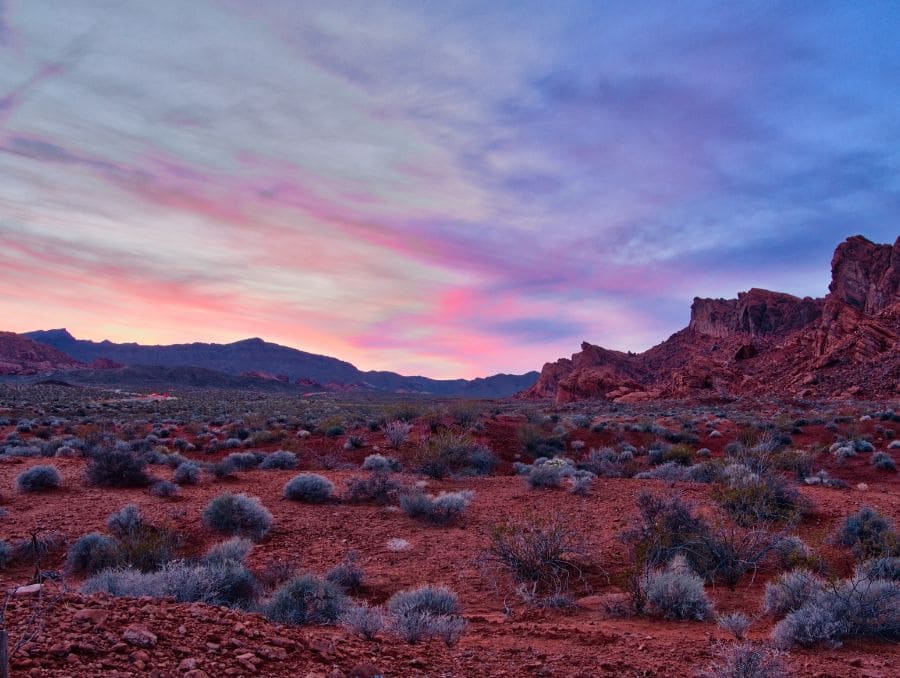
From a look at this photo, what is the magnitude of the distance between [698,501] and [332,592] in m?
8.19

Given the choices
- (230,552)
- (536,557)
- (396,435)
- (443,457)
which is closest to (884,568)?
(536,557)

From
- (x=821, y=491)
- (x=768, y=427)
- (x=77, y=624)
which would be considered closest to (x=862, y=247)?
(x=768, y=427)

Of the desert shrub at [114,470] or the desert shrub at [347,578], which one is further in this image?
the desert shrub at [114,470]

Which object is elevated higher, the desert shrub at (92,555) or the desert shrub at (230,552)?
the desert shrub at (230,552)

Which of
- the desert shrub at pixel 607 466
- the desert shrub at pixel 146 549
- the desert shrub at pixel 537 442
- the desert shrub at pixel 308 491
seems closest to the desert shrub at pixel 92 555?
the desert shrub at pixel 146 549

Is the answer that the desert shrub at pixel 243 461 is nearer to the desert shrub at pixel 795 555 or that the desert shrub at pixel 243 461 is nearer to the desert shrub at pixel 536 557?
the desert shrub at pixel 536 557

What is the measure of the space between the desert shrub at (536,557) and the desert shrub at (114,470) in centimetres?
932

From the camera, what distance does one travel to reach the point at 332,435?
80.4ft

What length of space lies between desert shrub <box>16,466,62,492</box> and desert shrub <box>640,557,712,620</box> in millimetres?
12421

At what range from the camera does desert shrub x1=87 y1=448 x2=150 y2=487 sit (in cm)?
1323

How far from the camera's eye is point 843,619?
5.36 meters

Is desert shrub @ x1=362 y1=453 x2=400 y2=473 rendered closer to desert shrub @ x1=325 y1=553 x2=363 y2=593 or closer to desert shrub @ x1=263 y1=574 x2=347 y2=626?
desert shrub @ x1=325 y1=553 x2=363 y2=593

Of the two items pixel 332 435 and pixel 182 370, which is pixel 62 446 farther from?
pixel 182 370

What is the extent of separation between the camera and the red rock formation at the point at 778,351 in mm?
56969
